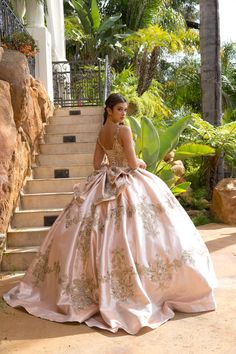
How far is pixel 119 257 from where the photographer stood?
3201 mm

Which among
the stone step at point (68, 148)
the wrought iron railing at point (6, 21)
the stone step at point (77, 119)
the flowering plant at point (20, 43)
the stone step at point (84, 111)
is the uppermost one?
the wrought iron railing at point (6, 21)

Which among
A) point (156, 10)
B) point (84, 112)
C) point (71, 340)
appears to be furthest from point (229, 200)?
point (156, 10)

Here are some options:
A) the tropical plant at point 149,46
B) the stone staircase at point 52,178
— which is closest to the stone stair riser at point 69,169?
the stone staircase at point 52,178

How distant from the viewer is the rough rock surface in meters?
7.67

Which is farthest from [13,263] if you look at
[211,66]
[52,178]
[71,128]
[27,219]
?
[211,66]

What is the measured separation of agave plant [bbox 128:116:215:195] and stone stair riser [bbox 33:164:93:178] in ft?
2.69

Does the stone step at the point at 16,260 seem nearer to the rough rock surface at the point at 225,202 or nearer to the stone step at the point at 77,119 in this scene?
the stone step at the point at 77,119

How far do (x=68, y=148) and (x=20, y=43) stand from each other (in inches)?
73.5

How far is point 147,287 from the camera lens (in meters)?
3.20

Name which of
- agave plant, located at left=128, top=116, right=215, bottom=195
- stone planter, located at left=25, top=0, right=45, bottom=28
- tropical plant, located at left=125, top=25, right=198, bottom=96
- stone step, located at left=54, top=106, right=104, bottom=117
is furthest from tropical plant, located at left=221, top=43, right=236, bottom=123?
agave plant, located at left=128, top=116, right=215, bottom=195

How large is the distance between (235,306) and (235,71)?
18.0 m

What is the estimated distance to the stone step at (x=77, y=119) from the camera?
788cm

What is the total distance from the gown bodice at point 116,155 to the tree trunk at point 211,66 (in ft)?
16.5

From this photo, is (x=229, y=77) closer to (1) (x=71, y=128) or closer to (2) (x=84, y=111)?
(2) (x=84, y=111)
